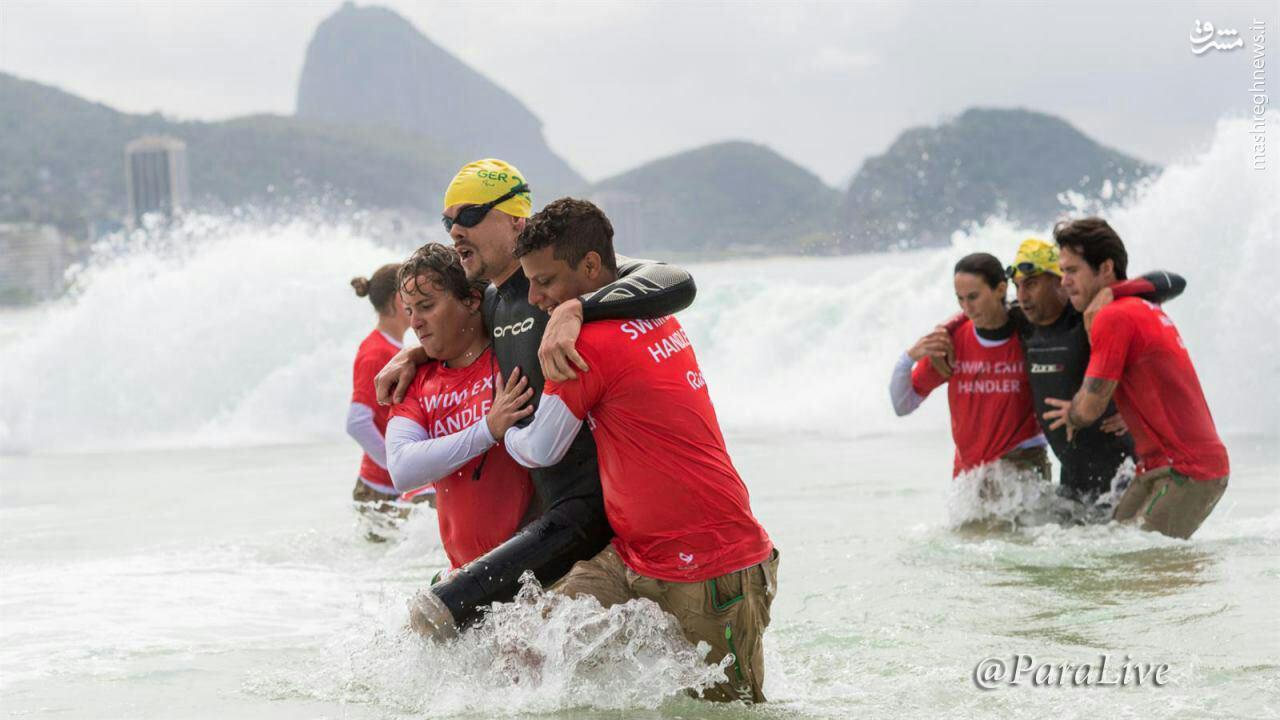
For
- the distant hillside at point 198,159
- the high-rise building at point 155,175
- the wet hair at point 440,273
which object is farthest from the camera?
the high-rise building at point 155,175

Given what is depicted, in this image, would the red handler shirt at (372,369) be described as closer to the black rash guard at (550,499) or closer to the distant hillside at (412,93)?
the black rash guard at (550,499)

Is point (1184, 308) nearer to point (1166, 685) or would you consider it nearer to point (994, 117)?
point (1166, 685)

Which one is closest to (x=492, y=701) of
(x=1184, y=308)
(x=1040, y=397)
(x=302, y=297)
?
(x=1040, y=397)

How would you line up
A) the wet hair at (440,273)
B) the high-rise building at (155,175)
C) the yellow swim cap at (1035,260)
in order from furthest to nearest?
the high-rise building at (155,175), the yellow swim cap at (1035,260), the wet hair at (440,273)

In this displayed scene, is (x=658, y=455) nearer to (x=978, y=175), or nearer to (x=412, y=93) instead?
(x=978, y=175)

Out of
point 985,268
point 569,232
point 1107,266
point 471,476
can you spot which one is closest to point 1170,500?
point 1107,266

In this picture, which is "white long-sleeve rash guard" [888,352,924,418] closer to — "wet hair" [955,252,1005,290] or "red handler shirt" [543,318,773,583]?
"wet hair" [955,252,1005,290]

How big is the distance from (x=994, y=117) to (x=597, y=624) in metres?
57.8

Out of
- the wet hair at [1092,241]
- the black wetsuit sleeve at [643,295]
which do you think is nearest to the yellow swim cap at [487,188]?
the black wetsuit sleeve at [643,295]

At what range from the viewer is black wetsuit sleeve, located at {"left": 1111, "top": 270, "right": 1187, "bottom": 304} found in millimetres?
7129

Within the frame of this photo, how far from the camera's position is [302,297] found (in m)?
23.1

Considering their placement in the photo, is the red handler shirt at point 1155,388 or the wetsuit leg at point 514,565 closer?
the wetsuit leg at point 514,565

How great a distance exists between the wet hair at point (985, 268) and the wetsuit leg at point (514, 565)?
3740 millimetres

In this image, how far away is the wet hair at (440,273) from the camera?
5.01 m
